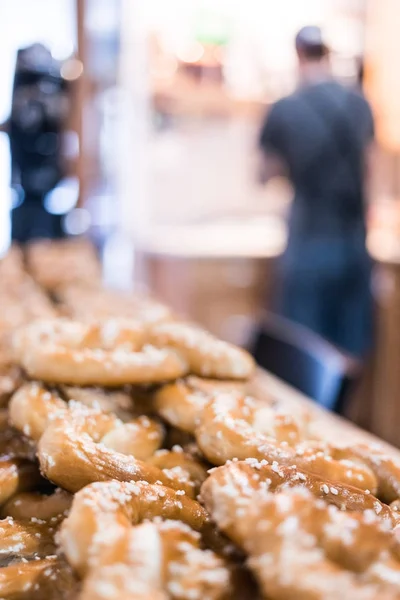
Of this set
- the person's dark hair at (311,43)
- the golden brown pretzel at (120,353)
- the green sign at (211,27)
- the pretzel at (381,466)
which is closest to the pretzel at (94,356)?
the golden brown pretzel at (120,353)

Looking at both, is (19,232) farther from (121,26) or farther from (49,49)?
(121,26)

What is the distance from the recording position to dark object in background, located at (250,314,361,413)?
7.19 feet

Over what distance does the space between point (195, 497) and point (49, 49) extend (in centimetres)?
338

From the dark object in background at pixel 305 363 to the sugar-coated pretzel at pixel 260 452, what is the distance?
0.99 metres

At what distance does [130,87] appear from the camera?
494 centimetres

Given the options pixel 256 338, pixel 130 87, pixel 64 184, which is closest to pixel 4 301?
pixel 256 338

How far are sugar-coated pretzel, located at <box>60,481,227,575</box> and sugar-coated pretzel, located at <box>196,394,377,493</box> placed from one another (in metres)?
0.14

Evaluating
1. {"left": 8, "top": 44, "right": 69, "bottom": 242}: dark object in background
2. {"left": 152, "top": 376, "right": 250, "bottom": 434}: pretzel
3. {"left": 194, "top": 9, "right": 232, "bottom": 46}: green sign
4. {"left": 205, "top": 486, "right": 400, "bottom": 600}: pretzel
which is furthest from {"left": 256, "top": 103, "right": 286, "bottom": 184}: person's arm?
{"left": 205, "top": 486, "right": 400, "bottom": 600}: pretzel

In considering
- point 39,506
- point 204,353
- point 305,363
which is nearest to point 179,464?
point 39,506

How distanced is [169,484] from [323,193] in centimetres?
297

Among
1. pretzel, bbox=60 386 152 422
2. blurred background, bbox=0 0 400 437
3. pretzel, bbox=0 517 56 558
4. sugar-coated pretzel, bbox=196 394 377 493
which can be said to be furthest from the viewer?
blurred background, bbox=0 0 400 437

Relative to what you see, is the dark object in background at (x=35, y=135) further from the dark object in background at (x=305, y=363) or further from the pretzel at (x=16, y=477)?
the pretzel at (x=16, y=477)

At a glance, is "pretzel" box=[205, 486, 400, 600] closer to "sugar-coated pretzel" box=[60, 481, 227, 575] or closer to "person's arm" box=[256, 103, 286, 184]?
"sugar-coated pretzel" box=[60, 481, 227, 575]

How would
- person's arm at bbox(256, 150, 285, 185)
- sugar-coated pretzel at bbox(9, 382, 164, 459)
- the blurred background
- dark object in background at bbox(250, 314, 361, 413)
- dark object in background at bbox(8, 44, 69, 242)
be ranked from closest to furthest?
sugar-coated pretzel at bbox(9, 382, 164, 459), dark object in background at bbox(250, 314, 361, 413), dark object in background at bbox(8, 44, 69, 242), person's arm at bbox(256, 150, 285, 185), the blurred background
